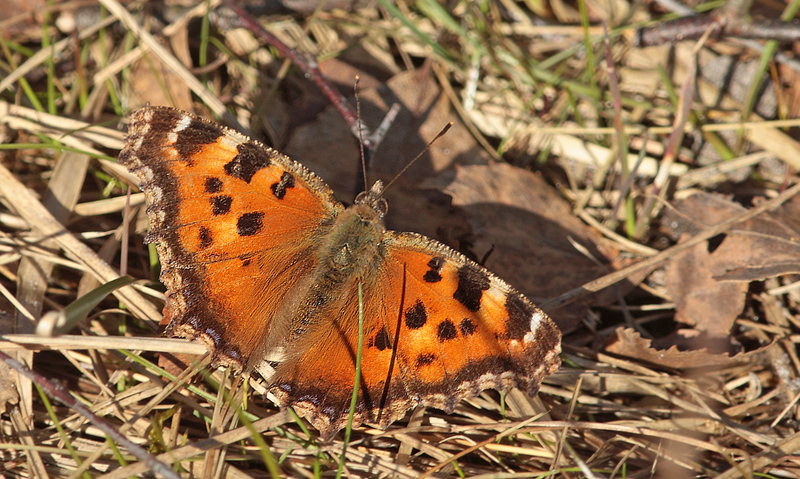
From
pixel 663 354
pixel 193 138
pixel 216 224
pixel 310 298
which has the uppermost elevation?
pixel 193 138

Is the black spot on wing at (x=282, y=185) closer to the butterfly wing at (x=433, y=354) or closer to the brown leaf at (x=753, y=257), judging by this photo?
the butterfly wing at (x=433, y=354)

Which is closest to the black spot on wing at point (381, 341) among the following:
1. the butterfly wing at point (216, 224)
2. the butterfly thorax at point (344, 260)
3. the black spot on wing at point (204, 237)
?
the butterfly thorax at point (344, 260)

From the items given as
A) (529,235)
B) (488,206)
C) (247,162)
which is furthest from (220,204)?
(529,235)

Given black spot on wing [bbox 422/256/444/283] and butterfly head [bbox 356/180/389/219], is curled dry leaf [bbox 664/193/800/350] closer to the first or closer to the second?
black spot on wing [bbox 422/256/444/283]

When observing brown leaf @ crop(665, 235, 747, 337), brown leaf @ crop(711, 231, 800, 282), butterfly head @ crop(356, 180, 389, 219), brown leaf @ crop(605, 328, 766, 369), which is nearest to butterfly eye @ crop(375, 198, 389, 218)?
butterfly head @ crop(356, 180, 389, 219)

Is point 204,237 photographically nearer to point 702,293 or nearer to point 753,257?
point 702,293
